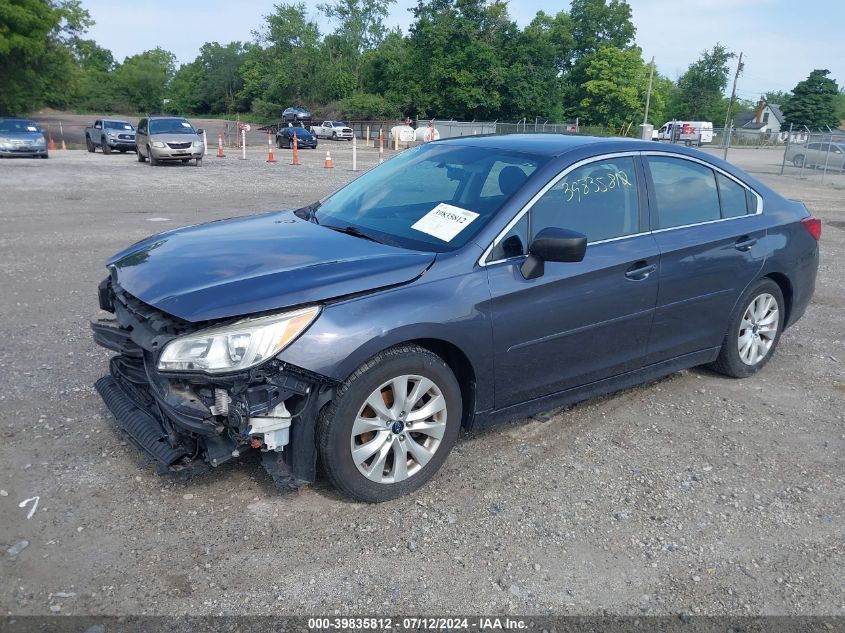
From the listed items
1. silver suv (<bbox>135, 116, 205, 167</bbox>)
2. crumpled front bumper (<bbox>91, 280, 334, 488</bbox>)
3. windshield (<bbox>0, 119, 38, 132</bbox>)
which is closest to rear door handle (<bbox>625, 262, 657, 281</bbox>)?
crumpled front bumper (<bbox>91, 280, 334, 488</bbox>)

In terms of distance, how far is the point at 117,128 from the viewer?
30.9 meters

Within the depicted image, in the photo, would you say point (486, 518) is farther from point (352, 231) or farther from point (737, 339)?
point (737, 339)

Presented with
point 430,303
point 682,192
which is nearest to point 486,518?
point 430,303

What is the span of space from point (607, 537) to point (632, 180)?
217 centimetres

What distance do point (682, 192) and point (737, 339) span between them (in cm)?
→ 116

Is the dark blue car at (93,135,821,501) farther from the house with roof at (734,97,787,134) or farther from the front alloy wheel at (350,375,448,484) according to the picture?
the house with roof at (734,97,787,134)

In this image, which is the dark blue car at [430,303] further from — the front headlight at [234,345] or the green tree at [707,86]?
the green tree at [707,86]

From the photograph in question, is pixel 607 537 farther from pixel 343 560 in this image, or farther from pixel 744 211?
pixel 744 211

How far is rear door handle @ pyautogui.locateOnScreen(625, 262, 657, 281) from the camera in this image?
13.7ft

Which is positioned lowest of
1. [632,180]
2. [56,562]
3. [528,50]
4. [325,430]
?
[56,562]

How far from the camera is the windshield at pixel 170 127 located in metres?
24.0

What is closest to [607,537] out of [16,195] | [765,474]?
[765,474]

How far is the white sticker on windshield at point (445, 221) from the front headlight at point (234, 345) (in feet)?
3.34

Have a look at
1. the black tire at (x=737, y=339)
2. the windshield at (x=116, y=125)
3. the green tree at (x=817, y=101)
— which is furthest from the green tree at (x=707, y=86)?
the black tire at (x=737, y=339)
